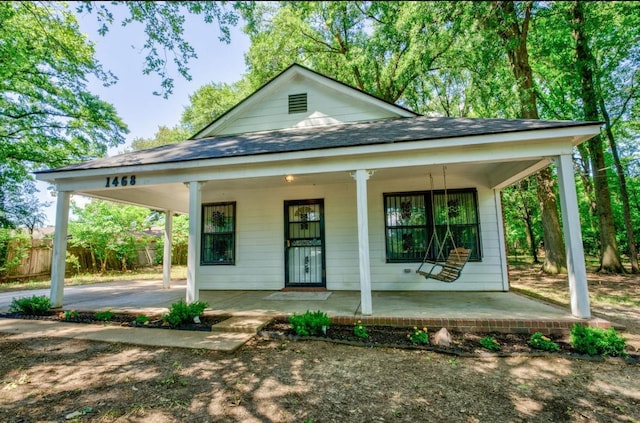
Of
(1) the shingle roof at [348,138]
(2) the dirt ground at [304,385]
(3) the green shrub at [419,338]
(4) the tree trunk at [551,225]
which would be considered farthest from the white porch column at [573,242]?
(4) the tree trunk at [551,225]

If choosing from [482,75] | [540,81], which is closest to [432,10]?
[482,75]

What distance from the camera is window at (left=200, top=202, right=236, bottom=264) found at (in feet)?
23.9

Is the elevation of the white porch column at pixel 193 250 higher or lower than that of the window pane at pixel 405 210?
lower

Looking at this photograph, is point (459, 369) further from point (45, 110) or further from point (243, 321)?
point (45, 110)

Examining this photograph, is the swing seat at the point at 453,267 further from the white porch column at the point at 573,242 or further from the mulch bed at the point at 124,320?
the mulch bed at the point at 124,320

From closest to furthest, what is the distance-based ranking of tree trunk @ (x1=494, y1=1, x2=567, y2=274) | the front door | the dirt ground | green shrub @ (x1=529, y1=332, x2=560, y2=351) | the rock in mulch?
the dirt ground, green shrub @ (x1=529, y1=332, x2=560, y2=351), the rock in mulch, the front door, tree trunk @ (x1=494, y1=1, x2=567, y2=274)

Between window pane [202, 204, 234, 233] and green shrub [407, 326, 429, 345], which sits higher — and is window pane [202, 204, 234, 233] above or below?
above

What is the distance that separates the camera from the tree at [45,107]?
29.6ft

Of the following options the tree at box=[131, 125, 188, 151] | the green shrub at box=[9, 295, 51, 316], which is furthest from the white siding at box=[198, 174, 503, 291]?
the tree at box=[131, 125, 188, 151]

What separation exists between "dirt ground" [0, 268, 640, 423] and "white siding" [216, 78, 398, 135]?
507 cm

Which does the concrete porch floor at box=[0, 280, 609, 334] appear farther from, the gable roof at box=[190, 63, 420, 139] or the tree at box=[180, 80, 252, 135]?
the tree at box=[180, 80, 252, 135]

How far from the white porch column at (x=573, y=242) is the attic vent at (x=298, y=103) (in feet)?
16.8

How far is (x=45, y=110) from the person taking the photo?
34.6 feet

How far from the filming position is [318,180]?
6312 mm
